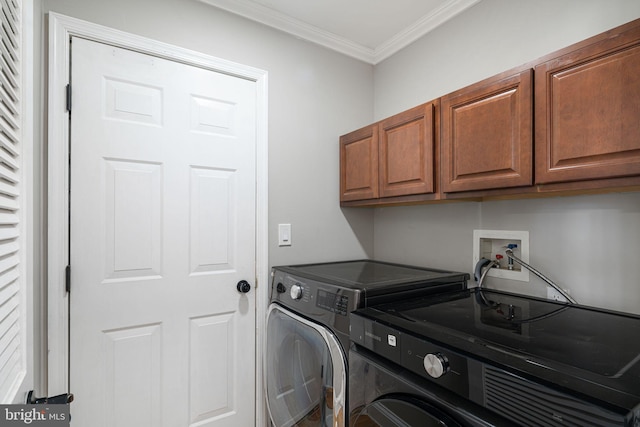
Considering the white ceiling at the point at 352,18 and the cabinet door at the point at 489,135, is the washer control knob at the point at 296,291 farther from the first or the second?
the white ceiling at the point at 352,18

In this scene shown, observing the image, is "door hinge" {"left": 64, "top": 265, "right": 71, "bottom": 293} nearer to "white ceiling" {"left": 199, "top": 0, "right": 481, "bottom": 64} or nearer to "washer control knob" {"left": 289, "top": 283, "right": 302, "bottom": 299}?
"washer control knob" {"left": 289, "top": 283, "right": 302, "bottom": 299}

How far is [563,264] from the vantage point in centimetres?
134

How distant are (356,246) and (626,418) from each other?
1672 mm

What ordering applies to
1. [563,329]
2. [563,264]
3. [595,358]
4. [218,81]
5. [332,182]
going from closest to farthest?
[595,358] → [563,329] → [563,264] → [218,81] → [332,182]

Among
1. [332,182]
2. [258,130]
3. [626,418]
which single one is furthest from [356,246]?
[626,418]

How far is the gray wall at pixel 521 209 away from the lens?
3.94ft

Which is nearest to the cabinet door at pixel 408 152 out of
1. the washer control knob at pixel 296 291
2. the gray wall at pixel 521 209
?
the gray wall at pixel 521 209

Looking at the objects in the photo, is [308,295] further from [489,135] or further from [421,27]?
[421,27]

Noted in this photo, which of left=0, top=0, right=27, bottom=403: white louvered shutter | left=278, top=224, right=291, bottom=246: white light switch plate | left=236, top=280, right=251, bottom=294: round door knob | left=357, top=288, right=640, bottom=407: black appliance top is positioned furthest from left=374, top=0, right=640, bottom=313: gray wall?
left=0, top=0, right=27, bottom=403: white louvered shutter

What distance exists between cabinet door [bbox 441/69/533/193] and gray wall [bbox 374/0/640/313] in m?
0.34

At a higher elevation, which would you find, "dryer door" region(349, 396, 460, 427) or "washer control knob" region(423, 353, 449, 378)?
"washer control knob" region(423, 353, 449, 378)

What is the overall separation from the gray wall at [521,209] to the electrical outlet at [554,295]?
Answer: 0.03 metres

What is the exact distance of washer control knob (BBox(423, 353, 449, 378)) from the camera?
2.83 ft

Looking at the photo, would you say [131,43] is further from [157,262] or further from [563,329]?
[563,329]
